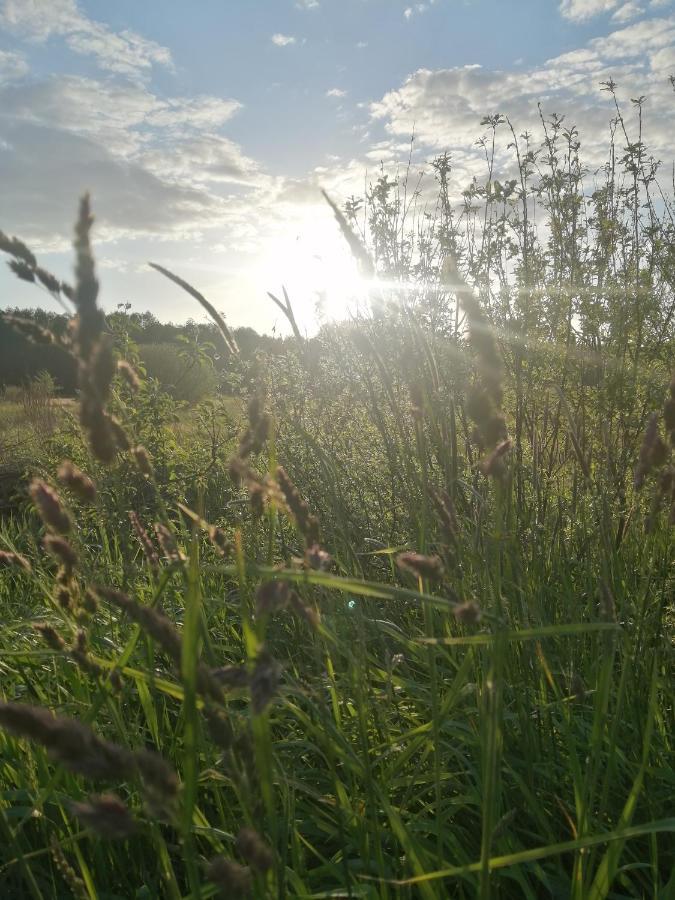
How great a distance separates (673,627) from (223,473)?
285cm

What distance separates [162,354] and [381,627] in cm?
1616

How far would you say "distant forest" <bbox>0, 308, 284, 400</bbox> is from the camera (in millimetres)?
3633

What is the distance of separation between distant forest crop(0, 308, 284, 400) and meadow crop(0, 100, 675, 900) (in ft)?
0.40

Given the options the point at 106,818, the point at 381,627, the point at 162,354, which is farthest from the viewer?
the point at 162,354

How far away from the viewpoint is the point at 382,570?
2.76m

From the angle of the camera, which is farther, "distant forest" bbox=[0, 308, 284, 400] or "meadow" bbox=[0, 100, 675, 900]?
"distant forest" bbox=[0, 308, 284, 400]

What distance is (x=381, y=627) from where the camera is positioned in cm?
172

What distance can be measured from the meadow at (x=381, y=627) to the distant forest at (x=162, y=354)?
12 centimetres

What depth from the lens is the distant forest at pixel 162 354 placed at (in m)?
3.63

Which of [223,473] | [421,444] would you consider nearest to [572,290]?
[223,473]

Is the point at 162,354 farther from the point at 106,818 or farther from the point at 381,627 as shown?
the point at 106,818

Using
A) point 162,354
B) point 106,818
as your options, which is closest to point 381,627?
point 106,818

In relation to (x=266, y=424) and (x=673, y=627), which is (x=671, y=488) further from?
(x=673, y=627)

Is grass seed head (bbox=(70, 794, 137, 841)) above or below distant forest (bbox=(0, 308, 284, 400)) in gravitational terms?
below
